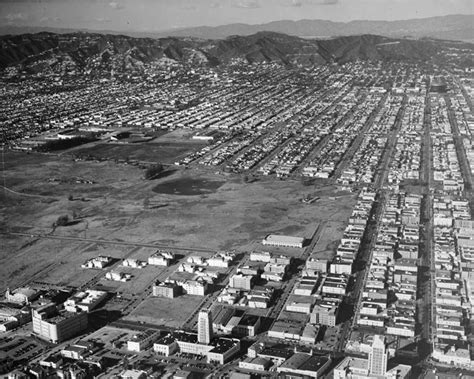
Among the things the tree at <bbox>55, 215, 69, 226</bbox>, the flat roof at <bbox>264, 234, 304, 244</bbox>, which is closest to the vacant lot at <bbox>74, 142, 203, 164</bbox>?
the tree at <bbox>55, 215, 69, 226</bbox>

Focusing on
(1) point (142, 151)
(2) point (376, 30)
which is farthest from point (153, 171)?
(2) point (376, 30)

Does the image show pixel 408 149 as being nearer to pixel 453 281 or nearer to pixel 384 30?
pixel 453 281

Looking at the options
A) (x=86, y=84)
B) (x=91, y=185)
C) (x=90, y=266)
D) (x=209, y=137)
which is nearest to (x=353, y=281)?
(x=90, y=266)

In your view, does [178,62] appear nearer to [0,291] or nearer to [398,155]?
[398,155]

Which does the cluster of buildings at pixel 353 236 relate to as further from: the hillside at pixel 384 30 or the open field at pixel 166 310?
the hillside at pixel 384 30

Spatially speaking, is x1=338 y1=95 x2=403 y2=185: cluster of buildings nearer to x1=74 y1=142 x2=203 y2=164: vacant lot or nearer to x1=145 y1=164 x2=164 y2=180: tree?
x1=145 y1=164 x2=164 y2=180: tree
